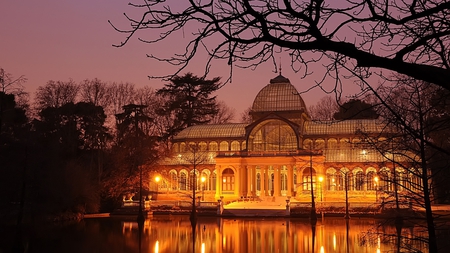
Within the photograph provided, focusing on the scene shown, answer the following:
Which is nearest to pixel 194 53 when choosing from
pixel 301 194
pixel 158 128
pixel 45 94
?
pixel 301 194

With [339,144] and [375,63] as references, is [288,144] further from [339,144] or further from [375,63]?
[375,63]

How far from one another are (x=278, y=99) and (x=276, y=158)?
9.34m

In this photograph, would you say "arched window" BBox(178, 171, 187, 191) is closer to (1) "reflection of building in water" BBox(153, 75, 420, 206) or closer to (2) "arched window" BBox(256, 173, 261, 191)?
(1) "reflection of building in water" BBox(153, 75, 420, 206)

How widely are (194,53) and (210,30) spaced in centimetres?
29

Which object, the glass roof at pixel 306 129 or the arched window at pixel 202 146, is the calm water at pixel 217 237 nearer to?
the glass roof at pixel 306 129

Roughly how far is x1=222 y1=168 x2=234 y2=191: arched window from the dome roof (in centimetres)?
877

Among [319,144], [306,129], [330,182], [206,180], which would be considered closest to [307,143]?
[319,144]

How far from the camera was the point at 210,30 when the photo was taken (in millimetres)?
5238

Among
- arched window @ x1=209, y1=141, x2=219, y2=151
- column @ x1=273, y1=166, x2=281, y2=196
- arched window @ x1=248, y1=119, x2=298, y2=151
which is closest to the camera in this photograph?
column @ x1=273, y1=166, x2=281, y2=196

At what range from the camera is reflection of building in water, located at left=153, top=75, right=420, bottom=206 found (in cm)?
5369

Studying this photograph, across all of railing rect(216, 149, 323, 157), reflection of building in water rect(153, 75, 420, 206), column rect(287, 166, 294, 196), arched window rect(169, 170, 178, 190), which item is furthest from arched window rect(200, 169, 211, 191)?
column rect(287, 166, 294, 196)

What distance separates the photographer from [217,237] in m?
29.1

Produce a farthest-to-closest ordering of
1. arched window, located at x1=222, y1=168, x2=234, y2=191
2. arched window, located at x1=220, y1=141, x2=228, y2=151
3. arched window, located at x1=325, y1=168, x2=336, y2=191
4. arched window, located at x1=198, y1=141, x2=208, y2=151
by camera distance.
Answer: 1. arched window, located at x1=198, y1=141, x2=208, y2=151
2. arched window, located at x1=220, y1=141, x2=228, y2=151
3. arched window, located at x1=222, y1=168, x2=234, y2=191
4. arched window, located at x1=325, y1=168, x2=336, y2=191

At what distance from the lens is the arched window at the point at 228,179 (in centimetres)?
5753
